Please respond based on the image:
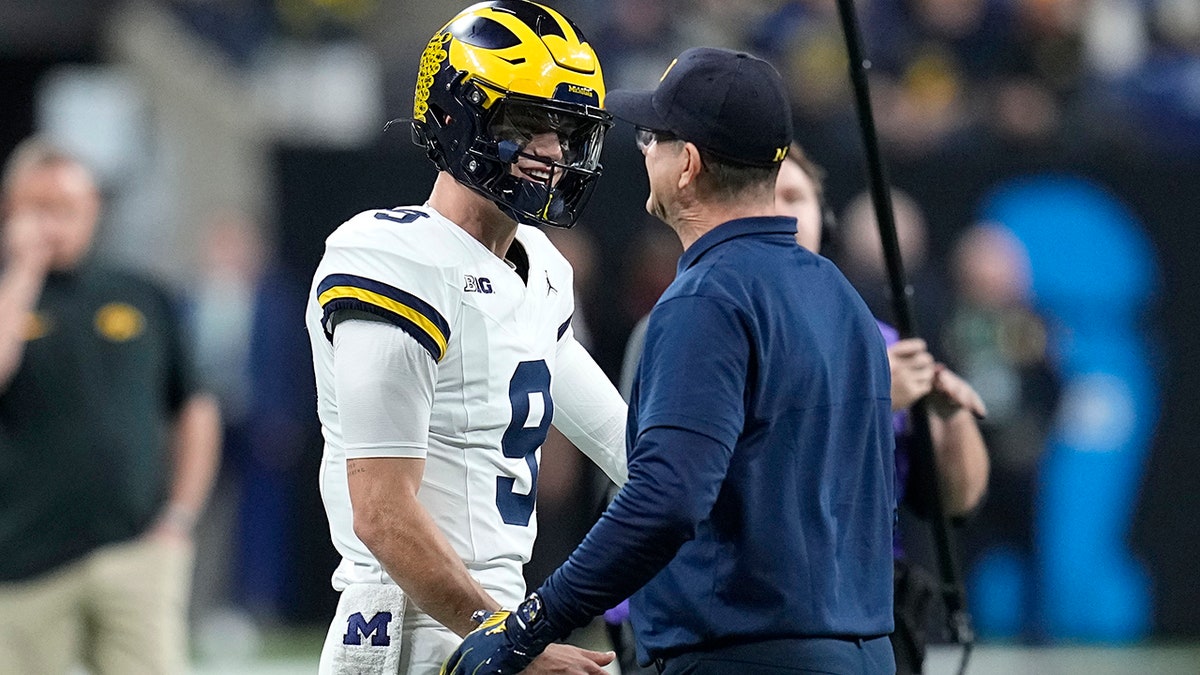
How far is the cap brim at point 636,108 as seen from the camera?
9.82 ft

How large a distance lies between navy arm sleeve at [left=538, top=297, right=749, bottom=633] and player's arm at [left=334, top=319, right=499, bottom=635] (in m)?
0.22

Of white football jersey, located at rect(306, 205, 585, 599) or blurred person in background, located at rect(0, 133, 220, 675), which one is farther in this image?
blurred person in background, located at rect(0, 133, 220, 675)

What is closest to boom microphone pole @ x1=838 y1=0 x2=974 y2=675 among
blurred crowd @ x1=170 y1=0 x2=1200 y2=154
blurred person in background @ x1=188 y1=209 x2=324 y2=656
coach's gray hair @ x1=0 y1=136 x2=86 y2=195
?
coach's gray hair @ x1=0 y1=136 x2=86 y2=195

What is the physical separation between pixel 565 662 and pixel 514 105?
3.24 ft

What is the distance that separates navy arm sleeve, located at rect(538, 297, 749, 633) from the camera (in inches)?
106

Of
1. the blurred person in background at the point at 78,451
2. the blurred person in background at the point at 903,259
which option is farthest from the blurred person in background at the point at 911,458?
the blurred person in background at the point at 78,451

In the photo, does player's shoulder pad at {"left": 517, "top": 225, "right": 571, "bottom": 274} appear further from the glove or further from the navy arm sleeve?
the glove

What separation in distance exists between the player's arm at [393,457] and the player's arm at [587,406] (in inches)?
21.9

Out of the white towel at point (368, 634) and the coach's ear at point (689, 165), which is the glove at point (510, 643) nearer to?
the white towel at point (368, 634)

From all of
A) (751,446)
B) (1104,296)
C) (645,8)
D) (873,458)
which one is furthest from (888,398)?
(645,8)

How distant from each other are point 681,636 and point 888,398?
561 mm

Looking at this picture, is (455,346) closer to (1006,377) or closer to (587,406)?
(587,406)

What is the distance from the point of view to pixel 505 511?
309 cm

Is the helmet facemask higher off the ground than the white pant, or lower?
higher
